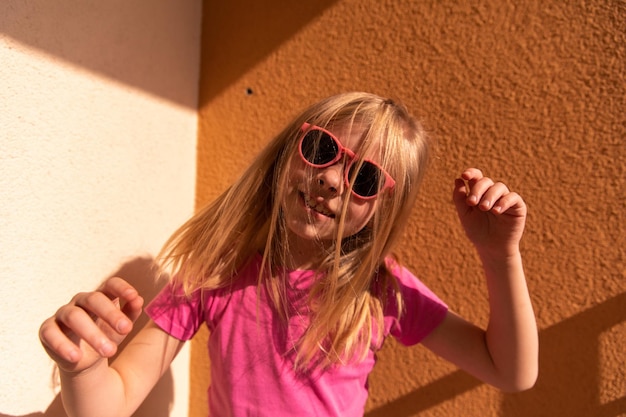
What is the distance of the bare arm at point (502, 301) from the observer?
84 cm

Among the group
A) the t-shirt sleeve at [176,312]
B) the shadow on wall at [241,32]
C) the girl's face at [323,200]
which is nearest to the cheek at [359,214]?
the girl's face at [323,200]

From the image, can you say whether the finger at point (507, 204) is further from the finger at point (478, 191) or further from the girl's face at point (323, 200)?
the girl's face at point (323, 200)

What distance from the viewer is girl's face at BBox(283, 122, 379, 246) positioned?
84cm

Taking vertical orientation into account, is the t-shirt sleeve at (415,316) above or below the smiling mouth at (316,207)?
below

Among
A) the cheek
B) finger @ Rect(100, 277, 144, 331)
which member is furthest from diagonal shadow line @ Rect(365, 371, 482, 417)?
finger @ Rect(100, 277, 144, 331)

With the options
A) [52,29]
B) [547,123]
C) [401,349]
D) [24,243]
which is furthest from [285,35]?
[401,349]

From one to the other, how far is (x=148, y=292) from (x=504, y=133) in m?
1.05

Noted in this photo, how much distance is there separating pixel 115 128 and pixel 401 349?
0.98 metres

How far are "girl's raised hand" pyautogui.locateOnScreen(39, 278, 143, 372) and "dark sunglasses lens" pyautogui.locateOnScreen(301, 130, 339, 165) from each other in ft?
1.39

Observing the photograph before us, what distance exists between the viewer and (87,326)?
2.18 ft

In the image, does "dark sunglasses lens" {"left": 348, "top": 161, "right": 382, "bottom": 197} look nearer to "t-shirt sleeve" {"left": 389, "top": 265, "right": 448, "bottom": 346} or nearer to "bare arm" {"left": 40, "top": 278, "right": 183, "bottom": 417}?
"t-shirt sleeve" {"left": 389, "top": 265, "right": 448, "bottom": 346}

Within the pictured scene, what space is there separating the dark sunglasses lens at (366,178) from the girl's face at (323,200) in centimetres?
2

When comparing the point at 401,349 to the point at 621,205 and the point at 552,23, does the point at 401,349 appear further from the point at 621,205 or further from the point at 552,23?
the point at 552,23

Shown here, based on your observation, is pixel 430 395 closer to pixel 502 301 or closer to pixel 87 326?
pixel 502 301
